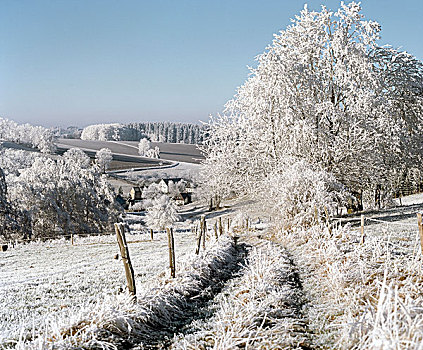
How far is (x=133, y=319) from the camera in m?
5.70

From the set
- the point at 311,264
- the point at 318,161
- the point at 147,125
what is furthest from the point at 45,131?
the point at 311,264

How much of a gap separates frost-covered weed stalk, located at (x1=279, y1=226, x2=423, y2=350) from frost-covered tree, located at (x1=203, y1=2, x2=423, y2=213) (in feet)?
24.5

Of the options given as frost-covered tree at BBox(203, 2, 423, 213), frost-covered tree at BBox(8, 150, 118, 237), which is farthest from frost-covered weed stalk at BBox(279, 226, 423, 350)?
frost-covered tree at BBox(8, 150, 118, 237)

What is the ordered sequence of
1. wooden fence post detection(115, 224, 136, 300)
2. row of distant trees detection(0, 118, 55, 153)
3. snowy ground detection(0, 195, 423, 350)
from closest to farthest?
1. snowy ground detection(0, 195, 423, 350)
2. wooden fence post detection(115, 224, 136, 300)
3. row of distant trees detection(0, 118, 55, 153)

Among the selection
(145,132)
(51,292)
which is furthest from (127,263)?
(145,132)

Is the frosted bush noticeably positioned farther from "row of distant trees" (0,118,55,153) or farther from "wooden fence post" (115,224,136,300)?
"row of distant trees" (0,118,55,153)

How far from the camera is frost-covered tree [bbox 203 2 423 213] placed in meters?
17.2

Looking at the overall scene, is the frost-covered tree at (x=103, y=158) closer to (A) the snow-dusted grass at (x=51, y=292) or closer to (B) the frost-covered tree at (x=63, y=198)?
(B) the frost-covered tree at (x=63, y=198)

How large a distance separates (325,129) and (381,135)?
2378 mm

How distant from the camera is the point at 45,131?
332 ft

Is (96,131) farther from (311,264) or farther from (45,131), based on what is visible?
(311,264)

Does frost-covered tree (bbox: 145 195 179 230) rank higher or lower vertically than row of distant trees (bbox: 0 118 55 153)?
lower

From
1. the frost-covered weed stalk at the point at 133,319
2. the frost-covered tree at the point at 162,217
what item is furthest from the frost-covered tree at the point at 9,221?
the frost-covered weed stalk at the point at 133,319

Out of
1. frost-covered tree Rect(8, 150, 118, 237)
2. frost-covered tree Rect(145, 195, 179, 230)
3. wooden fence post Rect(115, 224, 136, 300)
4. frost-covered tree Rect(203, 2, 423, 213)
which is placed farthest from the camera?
frost-covered tree Rect(145, 195, 179, 230)
